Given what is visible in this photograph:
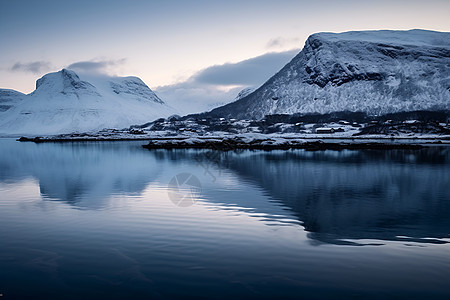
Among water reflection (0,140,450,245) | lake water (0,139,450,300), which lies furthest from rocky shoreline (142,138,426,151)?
lake water (0,139,450,300)

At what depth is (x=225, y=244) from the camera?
37.1ft

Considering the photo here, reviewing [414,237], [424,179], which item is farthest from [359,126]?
[414,237]

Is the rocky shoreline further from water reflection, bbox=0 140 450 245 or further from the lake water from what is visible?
the lake water

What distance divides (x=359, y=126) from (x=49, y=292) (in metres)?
180

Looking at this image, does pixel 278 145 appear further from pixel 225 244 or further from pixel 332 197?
pixel 225 244

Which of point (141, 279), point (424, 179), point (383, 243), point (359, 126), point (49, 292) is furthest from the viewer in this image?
point (359, 126)

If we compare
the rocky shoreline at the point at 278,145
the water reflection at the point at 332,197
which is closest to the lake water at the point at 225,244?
the water reflection at the point at 332,197

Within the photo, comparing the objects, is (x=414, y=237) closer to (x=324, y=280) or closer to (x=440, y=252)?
(x=440, y=252)

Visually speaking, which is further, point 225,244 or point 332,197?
point 332,197

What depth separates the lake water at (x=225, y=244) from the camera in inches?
323

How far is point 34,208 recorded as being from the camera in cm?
1789

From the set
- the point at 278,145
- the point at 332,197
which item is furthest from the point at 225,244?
the point at 278,145

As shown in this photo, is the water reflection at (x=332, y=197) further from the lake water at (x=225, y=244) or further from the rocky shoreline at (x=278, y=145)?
the rocky shoreline at (x=278, y=145)

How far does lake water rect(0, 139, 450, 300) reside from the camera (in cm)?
820
